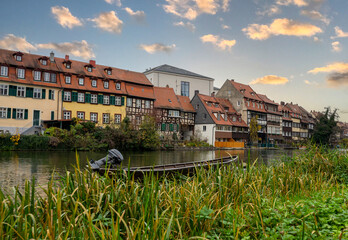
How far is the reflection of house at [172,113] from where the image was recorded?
52.7 meters

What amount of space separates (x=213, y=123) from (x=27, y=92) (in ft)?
101

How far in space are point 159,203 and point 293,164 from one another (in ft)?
24.0

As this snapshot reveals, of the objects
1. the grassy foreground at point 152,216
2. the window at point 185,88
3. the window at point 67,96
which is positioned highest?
the window at point 185,88

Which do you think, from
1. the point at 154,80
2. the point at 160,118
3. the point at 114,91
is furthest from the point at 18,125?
the point at 154,80

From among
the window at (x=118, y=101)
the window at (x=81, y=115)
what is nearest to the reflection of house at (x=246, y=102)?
the window at (x=118, y=101)

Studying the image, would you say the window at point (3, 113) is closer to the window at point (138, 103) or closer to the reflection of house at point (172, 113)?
the window at point (138, 103)

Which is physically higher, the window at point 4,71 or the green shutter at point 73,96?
the window at point 4,71

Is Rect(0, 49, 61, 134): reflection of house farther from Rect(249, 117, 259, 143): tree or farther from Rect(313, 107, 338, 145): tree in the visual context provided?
Rect(313, 107, 338, 145): tree

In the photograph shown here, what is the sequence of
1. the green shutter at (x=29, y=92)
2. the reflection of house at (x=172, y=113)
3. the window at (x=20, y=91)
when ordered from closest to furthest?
the window at (x=20, y=91)
the green shutter at (x=29, y=92)
the reflection of house at (x=172, y=113)

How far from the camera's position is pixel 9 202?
167 inches

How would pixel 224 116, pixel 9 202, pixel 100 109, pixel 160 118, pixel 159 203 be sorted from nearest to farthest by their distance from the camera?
pixel 9 202, pixel 159 203, pixel 100 109, pixel 160 118, pixel 224 116

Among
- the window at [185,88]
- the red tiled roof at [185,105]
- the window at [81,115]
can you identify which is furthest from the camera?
the window at [185,88]

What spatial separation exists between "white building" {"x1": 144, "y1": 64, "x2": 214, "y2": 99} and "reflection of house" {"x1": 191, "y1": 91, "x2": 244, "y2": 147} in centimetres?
1046

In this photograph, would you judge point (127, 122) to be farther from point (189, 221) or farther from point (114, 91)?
point (189, 221)
